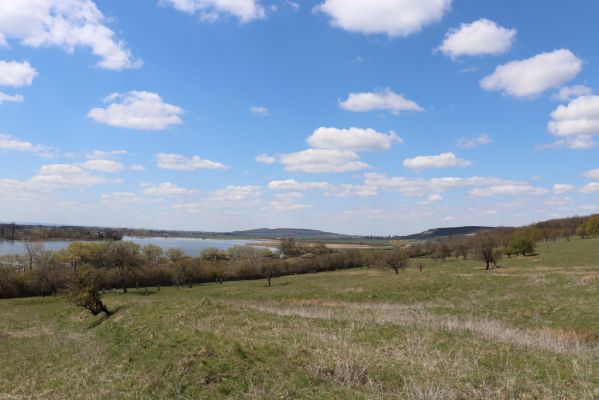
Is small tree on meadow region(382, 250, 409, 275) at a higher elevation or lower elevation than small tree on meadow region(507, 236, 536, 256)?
lower

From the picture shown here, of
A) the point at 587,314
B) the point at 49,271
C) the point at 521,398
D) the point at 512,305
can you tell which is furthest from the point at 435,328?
the point at 49,271

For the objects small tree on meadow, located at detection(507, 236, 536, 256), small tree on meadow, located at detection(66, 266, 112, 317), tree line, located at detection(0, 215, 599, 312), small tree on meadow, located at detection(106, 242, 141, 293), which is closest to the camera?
small tree on meadow, located at detection(66, 266, 112, 317)

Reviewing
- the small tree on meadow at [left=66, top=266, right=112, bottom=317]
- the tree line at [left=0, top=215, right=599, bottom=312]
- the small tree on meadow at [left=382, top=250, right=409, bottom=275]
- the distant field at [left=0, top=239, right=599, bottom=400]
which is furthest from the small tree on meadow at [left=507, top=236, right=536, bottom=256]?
the small tree on meadow at [left=66, top=266, right=112, bottom=317]

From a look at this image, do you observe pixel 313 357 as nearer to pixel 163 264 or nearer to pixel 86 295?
pixel 86 295

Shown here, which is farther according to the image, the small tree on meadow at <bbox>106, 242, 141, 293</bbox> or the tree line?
the small tree on meadow at <bbox>106, 242, 141, 293</bbox>

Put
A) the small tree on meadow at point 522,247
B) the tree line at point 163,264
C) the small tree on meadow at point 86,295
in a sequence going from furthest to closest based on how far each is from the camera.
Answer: the small tree on meadow at point 522,247
the tree line at point 163,264
the small tree on meadow at point 86,295

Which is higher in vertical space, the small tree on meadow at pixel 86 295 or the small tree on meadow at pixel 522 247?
the small tree on meadow at pixel 522 247

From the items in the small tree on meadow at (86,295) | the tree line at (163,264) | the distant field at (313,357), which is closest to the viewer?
the distant field at (313,357)

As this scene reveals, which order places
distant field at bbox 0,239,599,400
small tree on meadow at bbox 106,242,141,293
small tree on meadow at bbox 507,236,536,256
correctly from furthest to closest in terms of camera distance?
small tree on meadow at bbox 507,236,536,256, small tree on meadow at bbox 106,242,141,293, distant field at bbox 0,239,599,400

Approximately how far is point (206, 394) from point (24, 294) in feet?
265

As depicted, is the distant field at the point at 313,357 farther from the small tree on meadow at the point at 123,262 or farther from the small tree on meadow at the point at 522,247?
the small tree on meadow at the point at 522,247

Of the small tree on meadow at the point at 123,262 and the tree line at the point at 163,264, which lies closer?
the tree line at the point at 163,264

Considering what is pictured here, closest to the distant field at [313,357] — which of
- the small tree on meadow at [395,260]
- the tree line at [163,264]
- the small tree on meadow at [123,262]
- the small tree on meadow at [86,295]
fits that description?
the small tree on meadow at [86,295]

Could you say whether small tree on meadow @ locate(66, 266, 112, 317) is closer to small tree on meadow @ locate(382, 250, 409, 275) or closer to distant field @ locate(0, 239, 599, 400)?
distant field @ locate(0, 239, 599, 400)
